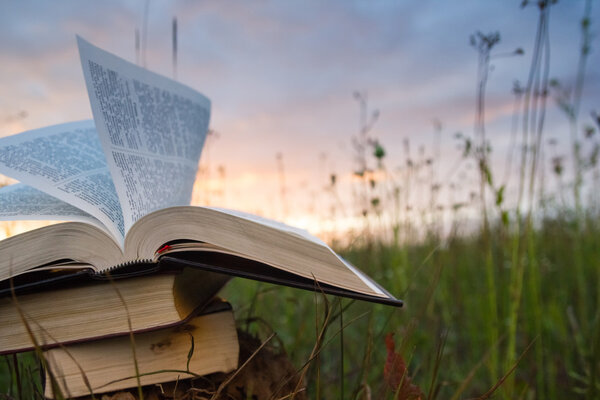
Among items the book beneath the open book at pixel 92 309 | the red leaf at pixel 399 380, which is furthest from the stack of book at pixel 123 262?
the red leaf at pixel 399 380

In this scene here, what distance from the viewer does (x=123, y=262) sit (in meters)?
0.76

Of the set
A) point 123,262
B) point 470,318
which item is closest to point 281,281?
point 123,262

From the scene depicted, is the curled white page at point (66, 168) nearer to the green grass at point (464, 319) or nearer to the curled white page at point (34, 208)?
the curled white page at point (34, 208)

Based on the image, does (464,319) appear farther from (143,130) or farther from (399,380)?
→ (143,130)

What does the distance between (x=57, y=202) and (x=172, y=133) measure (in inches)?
12.5

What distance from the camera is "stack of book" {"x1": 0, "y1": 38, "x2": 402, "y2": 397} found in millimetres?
737

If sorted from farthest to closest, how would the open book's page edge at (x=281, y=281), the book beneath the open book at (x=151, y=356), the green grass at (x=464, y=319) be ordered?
the green grass at (x=464, y=319)
the book beneath the open book at (x=151, y=356)
the open book's page edge at (x=281, y=281)

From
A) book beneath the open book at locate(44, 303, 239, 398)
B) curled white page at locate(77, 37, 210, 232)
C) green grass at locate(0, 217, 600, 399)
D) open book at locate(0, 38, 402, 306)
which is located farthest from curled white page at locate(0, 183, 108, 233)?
green grass at locate(0, 217, 600, 399)

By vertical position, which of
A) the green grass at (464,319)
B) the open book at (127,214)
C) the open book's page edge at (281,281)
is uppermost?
the open book at (127,214)

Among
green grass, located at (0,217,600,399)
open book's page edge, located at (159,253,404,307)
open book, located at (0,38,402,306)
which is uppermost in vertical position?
open book, located at (0,38,402,306)

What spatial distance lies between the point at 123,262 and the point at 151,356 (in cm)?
22

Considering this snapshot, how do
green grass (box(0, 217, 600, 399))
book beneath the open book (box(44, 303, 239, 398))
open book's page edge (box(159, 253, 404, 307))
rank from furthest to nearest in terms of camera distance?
1. green grass (box(0, 217, 600, 399))
2. book beneath the open book (box(44, 303, 239, 398))
3. open book's page edge (box(159, 253, 404, 307))

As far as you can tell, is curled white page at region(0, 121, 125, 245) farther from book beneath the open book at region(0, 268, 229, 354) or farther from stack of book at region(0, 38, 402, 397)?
book beneath the open book at region(0, 268, 229, 354)

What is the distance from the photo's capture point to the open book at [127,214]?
0.73m
